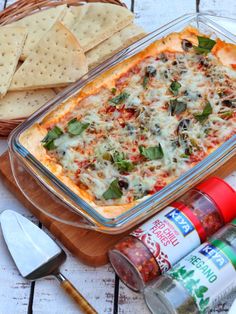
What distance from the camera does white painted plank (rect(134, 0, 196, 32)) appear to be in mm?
2879

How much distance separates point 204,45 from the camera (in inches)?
98.0

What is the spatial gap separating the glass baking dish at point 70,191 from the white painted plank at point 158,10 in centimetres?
50

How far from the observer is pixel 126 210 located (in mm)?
2016

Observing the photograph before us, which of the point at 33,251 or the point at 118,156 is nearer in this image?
the point at 33,251

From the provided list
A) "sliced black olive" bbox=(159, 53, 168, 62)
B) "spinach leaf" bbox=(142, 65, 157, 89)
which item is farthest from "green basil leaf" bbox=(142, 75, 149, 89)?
"sliced black olive" bbox=(159, 53, 168, 62)

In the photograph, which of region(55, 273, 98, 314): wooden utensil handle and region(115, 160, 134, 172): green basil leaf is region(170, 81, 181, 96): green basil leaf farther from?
region(55, 273, 98, 314): wooden utensil handle

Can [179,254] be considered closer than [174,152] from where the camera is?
Yes

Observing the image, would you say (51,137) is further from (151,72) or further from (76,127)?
(151,72)

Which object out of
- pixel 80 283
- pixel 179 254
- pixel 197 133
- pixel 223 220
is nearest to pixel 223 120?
pixel 197 133

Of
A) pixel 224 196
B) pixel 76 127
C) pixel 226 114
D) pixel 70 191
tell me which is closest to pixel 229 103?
pixel 226 114

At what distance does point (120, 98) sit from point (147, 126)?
0.54ft

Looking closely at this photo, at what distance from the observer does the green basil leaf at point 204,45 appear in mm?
2475

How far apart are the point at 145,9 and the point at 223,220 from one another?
1201 mm

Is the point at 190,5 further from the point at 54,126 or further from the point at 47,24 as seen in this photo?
the point at 54,126
